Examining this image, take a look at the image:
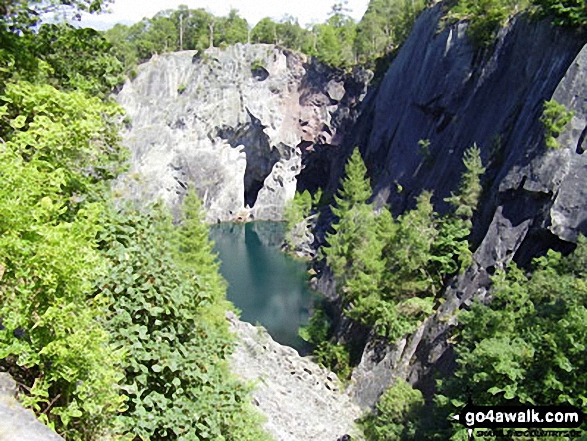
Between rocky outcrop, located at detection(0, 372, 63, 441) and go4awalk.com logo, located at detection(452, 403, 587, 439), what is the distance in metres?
11.3

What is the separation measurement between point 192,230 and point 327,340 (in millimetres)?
12470

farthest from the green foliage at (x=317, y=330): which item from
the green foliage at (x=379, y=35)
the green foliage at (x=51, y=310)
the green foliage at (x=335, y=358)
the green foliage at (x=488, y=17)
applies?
the green foliage at (x=379, y=35)

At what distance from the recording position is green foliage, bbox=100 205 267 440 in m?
6.75

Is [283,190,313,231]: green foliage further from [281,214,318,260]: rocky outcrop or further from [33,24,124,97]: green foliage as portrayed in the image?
[33,24,124,97]: green foliage

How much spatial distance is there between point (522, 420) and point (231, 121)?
58.8 meters

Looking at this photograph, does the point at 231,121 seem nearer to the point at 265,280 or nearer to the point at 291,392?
the point at 265,280

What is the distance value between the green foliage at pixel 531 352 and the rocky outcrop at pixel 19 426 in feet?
38.1

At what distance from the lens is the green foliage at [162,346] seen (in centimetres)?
675

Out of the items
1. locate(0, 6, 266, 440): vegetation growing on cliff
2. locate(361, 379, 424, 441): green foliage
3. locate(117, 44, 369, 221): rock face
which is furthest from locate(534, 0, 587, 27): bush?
locate(117, 44, 369, 221): rock face

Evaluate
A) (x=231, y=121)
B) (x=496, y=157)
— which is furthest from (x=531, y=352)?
(x=231, y=121)

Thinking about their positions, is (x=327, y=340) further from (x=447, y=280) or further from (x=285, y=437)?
(x=285, y=437)

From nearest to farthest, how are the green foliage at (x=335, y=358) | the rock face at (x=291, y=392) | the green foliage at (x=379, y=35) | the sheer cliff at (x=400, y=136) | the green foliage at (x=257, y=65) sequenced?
the rock face at (x=291, y=392), the sheer cliff at (x=400, y=136), the green foliage at (x=335, y=358), the green foliage at (x=379, y=35), the green foliage at (x=257, y=65)

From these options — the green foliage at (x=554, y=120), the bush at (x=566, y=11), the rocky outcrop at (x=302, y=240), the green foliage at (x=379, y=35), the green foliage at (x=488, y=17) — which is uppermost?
the green foliage at (x=379, y=35)

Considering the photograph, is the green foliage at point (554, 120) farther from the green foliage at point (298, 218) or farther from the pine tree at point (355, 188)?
the green foliage at point (298, 218)
